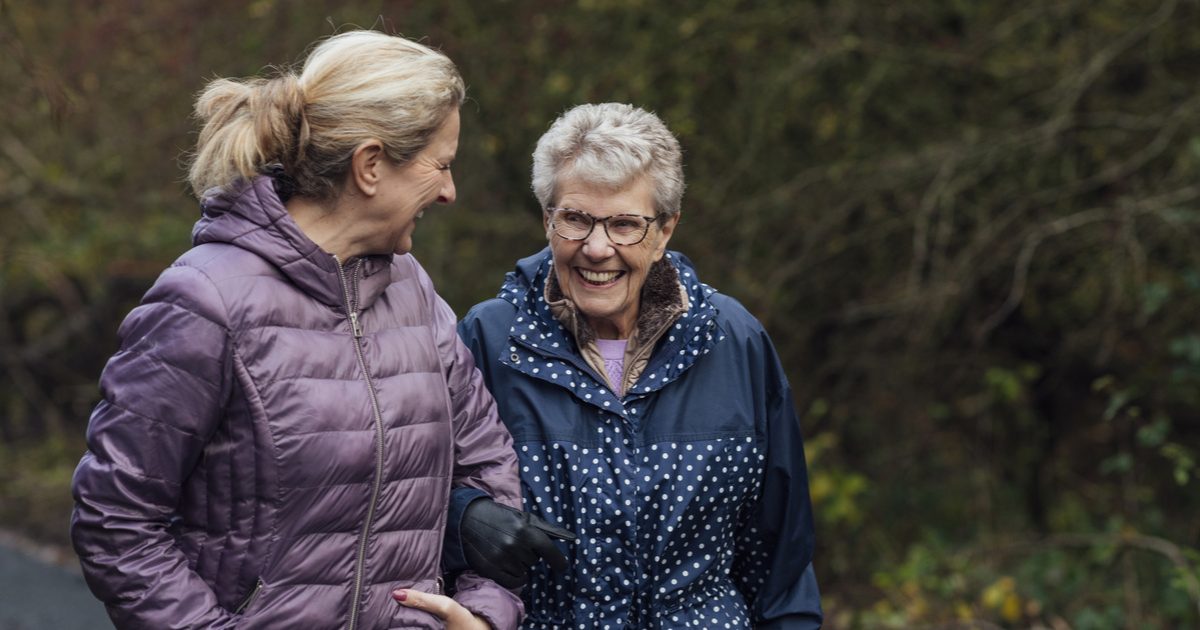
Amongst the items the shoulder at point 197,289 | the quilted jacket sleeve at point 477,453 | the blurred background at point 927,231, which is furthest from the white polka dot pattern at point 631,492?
the blurred background at point 927,231

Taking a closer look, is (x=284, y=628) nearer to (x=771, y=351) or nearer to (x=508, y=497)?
(x=508, y=497)

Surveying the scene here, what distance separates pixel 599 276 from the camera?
2.72m

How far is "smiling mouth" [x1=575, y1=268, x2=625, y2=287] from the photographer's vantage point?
2721 millimetres

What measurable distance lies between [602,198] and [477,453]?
1.74ft

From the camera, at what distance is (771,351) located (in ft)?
9.51

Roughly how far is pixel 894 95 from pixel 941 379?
4.09 ft

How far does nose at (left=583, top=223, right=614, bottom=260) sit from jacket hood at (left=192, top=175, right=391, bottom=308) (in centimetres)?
57

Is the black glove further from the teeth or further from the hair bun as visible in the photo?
the hair bun

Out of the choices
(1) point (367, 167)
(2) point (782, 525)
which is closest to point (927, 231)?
(2) point (782, 525)

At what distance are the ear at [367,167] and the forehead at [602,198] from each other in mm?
463

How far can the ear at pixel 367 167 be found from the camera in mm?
2295

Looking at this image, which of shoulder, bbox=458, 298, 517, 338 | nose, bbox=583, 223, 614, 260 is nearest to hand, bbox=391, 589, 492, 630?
shoulder, bbox=458, 298, 517, 338

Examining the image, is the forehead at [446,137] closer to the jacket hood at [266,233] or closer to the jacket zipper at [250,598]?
the jacket hood at [266,233]

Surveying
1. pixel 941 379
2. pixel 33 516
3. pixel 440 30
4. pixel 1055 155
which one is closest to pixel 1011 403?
pixel 941 379
